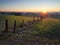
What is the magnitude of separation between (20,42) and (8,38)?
135 centimetres

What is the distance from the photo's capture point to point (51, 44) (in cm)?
1146

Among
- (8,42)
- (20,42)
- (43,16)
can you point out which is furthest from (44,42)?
(43,16)

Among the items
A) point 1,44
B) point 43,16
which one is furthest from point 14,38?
point 43,16

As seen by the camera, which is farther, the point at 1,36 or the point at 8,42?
the point at 1,36

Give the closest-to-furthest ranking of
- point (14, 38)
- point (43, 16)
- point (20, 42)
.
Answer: point (20, 42), point (14, 38), point (43, 16)

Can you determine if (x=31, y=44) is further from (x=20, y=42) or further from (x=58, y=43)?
(x=58, y=43)

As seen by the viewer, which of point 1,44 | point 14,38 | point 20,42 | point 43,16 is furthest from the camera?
point 43,16

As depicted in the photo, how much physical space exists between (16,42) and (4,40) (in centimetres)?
104

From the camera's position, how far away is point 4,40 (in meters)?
11.9

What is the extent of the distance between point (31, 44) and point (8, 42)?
5.15 feet

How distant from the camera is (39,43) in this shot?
1147 centimetres

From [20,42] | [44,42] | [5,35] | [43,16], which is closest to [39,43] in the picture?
[44,42]

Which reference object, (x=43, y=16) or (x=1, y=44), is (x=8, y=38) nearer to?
(x=1, y=44)

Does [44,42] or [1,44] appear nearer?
[1,44]
